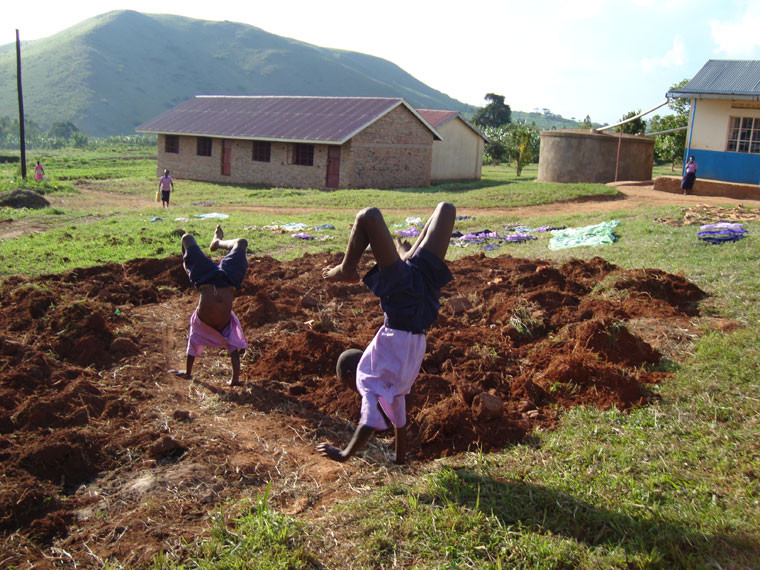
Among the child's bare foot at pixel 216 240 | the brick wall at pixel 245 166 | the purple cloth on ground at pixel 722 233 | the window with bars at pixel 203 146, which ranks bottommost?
the child's bare foot at pixel 216 240

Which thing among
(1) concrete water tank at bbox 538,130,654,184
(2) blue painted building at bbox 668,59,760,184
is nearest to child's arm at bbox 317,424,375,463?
(2) blue painted building at bbox 668,59,760,184

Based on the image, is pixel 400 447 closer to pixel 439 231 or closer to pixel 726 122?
pixel 439 231

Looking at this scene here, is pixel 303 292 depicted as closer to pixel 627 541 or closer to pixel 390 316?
pixel 390 316

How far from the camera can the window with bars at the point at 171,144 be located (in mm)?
32375

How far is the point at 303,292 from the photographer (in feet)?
26.1

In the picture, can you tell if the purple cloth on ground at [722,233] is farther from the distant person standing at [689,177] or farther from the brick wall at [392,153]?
the brick wall at [392,153]

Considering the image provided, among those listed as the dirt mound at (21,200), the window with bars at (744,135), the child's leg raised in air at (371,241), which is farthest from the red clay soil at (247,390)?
the window with bars at (744,135)

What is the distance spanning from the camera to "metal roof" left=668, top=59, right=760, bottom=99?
19.0m

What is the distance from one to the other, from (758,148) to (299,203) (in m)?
14.2

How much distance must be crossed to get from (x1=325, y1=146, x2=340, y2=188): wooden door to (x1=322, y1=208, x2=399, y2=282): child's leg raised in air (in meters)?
23.1

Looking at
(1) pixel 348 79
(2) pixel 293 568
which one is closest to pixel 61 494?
(2) pixel 293 568

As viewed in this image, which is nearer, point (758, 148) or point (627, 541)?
point (627, 541)

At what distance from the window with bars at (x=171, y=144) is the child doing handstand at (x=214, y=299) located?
95.6ft

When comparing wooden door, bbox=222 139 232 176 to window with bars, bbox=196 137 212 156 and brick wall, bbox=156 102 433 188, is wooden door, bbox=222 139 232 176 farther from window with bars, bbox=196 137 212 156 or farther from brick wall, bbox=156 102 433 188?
window with bars, bbox=196 137 212 156
